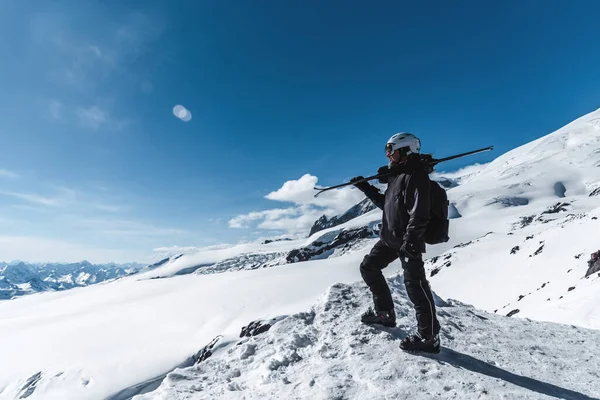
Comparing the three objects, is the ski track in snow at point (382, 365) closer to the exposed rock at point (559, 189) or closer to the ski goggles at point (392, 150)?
the ski goggles at point (392, 150)

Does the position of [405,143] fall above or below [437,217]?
above

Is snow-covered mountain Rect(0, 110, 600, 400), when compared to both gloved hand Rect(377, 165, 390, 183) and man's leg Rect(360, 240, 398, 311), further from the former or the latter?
gloved hand Rect(377, 165, 390, 183)

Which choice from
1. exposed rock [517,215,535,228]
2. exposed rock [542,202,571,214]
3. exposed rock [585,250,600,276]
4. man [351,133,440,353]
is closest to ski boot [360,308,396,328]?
man [351,133,440,353]

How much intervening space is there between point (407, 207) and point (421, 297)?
1296 mm

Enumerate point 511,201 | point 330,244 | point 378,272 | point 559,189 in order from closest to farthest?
1. point 378,272
2. point 511,201
3. point 559,189
4. point 330,244

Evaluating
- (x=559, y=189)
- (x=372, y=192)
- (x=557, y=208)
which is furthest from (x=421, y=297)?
(x=559, y=189)

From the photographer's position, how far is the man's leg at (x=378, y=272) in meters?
5.32

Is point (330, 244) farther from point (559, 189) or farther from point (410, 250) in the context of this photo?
point (410, 250)

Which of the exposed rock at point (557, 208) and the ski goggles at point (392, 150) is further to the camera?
the exposed rock at point (557, 208)

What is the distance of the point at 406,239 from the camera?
173 inches

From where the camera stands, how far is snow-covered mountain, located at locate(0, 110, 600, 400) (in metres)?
4.05

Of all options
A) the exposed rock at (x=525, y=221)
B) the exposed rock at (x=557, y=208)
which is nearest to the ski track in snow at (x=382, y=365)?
the exposed rock at (x=525, y=221)

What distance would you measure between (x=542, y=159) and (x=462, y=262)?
607 ft

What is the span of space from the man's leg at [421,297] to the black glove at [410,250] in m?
0.16
